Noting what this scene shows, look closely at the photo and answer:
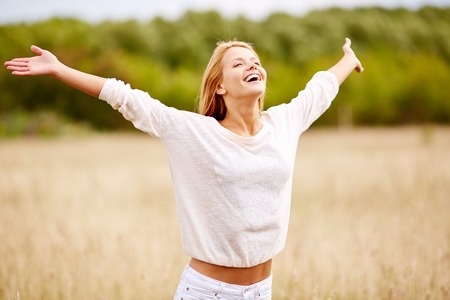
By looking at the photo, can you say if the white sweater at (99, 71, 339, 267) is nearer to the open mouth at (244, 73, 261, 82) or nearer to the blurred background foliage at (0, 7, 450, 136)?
the open mouth at (244, 73, 261, 82)

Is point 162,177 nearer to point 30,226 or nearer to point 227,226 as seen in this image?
point 30,226

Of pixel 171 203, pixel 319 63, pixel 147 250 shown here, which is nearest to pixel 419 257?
pixel 147 250

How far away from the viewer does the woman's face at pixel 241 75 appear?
9.22 feet

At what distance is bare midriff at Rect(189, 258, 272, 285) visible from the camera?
2.64m

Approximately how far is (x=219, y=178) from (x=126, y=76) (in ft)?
118

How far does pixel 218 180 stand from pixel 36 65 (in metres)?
1.01

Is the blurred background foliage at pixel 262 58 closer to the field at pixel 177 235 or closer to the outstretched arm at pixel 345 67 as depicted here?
the field at pixel 177 235

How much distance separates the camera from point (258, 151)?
8.89 feet

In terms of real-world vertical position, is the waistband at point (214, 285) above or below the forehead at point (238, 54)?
below

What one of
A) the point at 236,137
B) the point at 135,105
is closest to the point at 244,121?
the point at 236,137

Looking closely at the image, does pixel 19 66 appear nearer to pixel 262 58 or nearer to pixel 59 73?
pixel 59 73

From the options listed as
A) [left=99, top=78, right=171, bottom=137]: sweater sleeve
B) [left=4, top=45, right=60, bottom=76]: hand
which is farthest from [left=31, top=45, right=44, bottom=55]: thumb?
[left=99, top=78, right=171, bottom=137]: sweater sleeve

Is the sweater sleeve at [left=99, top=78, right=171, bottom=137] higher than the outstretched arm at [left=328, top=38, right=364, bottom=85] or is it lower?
lower

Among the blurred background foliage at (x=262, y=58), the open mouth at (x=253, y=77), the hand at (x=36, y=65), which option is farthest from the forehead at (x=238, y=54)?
the blurred background foliage at (x=262, y=58)
